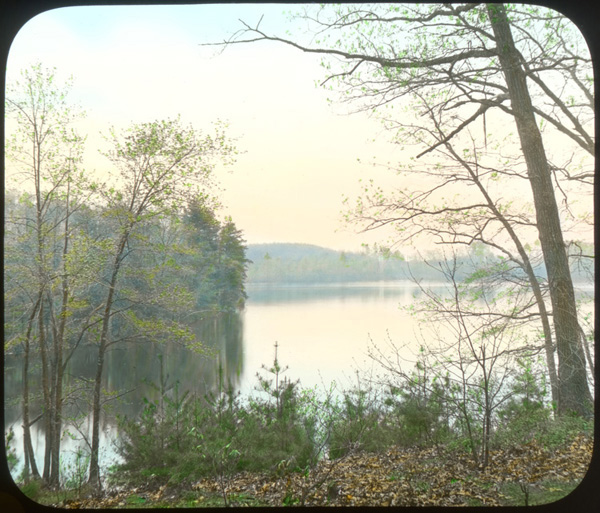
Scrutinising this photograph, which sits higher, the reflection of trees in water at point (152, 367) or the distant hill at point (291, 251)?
the distant hill at point (291, 251)

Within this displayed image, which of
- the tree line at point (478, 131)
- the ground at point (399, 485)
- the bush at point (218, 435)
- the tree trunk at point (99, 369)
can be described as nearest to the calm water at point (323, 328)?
the bush at point (218, 435)

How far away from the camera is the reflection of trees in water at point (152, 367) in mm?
2498

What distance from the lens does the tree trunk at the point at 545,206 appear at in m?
2.58

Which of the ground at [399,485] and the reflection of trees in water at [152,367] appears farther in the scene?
the reflection of trees in water at [152,367]

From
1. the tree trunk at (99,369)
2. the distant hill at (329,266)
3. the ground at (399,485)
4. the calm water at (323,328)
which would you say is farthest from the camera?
the distant hill at (329,266)

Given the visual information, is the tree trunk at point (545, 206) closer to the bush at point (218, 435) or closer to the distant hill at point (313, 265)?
the distant hill at point (313, 265)

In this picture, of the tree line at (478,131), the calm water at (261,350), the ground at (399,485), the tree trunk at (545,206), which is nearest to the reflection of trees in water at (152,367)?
the calm water at (261,350)

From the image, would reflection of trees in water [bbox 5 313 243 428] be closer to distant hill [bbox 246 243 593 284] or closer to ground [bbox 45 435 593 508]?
distant hill [bbox 246 243 593 284]

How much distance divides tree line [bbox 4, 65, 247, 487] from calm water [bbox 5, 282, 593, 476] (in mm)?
65

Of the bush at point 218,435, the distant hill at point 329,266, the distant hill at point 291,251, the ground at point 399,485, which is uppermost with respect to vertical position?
the distant hill at point 291,251

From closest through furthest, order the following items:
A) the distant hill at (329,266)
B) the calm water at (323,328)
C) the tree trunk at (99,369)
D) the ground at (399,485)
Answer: the ground at (399,485) < the tree trunk at (99,369) < the calm water at (323,328) < the distant hill at (329,266)

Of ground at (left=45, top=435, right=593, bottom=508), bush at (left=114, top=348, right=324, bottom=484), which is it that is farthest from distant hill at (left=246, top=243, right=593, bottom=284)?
ground at (left=45, top=435, right=593, bottom=508)

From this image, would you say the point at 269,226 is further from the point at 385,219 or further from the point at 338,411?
the point at 338,411

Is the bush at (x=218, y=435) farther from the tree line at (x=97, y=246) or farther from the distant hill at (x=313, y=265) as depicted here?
the distant hill at (x=313, y=265)
